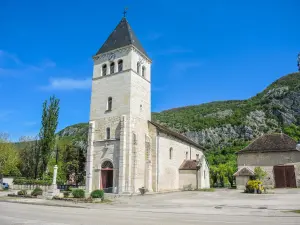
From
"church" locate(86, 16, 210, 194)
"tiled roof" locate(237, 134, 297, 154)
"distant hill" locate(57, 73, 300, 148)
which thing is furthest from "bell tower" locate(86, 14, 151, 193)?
"distant hill" locate(57, 73, 300, 148)

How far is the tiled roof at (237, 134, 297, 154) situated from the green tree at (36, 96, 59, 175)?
2895 cm

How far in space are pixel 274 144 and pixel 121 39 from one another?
25.4m

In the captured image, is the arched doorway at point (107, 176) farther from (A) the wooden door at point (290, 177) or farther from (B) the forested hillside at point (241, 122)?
(B) the forested hillside at point (241, 122)

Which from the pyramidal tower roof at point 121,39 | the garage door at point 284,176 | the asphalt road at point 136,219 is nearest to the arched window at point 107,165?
the pyramidal tower roof at point 121,39

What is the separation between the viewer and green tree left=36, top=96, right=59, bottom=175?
3816 centimetres

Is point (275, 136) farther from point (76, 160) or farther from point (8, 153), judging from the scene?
point (8, 153)

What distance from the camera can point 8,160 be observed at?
4466 cm

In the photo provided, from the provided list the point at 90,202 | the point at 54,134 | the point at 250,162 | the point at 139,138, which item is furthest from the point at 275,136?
the point at 54,134

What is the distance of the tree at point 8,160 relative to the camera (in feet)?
146

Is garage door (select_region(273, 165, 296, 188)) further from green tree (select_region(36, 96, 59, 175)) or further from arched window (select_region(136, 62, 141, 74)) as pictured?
green tree (select_region(36, 96, 59, 175))

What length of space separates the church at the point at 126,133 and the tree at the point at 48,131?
416 inches

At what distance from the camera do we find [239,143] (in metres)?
84.5

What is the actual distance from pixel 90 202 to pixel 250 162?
81.3 ft

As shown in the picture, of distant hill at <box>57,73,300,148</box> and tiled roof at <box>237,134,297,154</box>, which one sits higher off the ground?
distant hill at <box>57,73,300,148</box>
